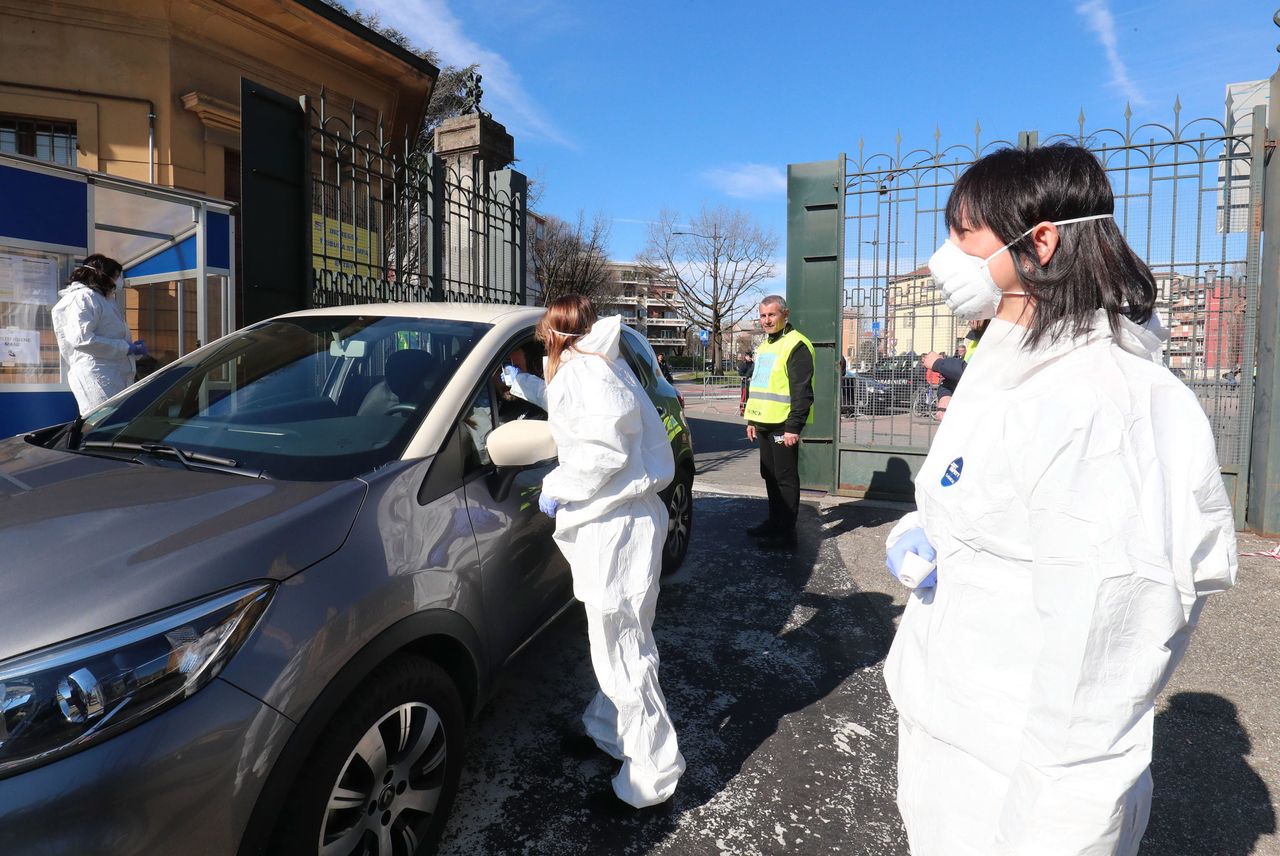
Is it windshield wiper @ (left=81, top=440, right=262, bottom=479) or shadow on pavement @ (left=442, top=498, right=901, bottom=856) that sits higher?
windshield wiper @ (left=81, top=440, right=262, bottom=479)

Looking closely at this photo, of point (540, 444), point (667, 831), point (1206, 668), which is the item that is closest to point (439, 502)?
point (540, 444)

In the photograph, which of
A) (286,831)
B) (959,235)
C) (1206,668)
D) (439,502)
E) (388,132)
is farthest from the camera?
(388,132)

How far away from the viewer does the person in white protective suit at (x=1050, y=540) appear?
971mm

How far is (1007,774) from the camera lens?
44.8 inches

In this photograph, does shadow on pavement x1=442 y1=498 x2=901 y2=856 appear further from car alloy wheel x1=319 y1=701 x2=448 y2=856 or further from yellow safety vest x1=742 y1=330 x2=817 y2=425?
yellow safety vest x1=742 y1=330 x2=817 y2=425

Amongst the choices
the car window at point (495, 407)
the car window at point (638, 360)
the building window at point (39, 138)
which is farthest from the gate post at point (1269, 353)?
the building window at point (39, 138)

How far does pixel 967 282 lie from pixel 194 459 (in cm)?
221

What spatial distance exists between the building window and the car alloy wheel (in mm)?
10143

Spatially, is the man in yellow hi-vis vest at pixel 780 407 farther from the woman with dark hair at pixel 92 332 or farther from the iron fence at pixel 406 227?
the woman with dark hair at pixel 92 332

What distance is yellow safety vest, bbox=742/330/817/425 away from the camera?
18.1ft

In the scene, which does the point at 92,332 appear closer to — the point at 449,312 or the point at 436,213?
the point at 436,213

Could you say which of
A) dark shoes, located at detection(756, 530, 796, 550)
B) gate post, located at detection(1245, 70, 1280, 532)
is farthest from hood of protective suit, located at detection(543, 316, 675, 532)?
gate post, located at detection(1245, 70, 1280, 532)

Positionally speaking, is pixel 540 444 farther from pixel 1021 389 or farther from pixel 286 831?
pixel 1021 389

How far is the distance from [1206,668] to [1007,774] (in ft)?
11.3
